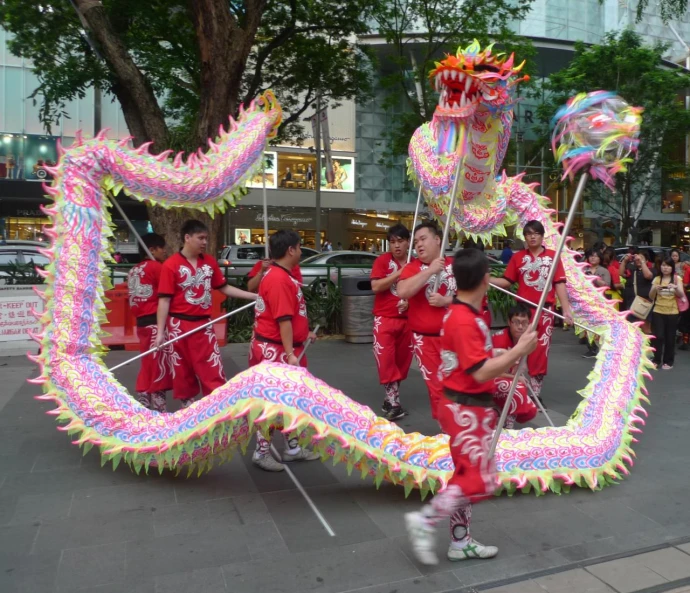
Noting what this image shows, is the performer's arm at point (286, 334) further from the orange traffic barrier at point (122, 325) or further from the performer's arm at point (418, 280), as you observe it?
the orange traffic barrier at point (122, 325)

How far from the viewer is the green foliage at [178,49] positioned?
9.60 m

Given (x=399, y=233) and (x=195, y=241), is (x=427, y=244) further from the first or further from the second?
(x=195, y=241)

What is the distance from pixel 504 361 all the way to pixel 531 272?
318cm

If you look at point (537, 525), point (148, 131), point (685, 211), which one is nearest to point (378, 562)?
point (537, 525)

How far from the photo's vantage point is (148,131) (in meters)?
9.32

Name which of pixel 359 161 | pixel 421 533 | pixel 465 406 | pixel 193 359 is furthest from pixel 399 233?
pixel 359 161

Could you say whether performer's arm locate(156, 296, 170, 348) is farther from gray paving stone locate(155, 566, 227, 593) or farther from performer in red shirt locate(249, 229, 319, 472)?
gray paving stone locate(155, 566, 227, 593)

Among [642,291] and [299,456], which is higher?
[642,291]

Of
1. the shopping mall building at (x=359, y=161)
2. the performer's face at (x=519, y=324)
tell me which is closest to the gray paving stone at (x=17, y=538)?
the performer's face at (x=519, y=324)

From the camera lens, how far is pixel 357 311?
9.80 m

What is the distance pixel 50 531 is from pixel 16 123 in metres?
25.7

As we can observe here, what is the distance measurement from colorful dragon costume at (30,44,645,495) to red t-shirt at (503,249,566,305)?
2.70 ft

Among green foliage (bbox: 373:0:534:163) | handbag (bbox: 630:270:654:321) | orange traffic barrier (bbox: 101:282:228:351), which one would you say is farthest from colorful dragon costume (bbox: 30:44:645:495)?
green foliage (bbox: 373:0:534:163)

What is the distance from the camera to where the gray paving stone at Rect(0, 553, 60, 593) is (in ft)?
9.36
